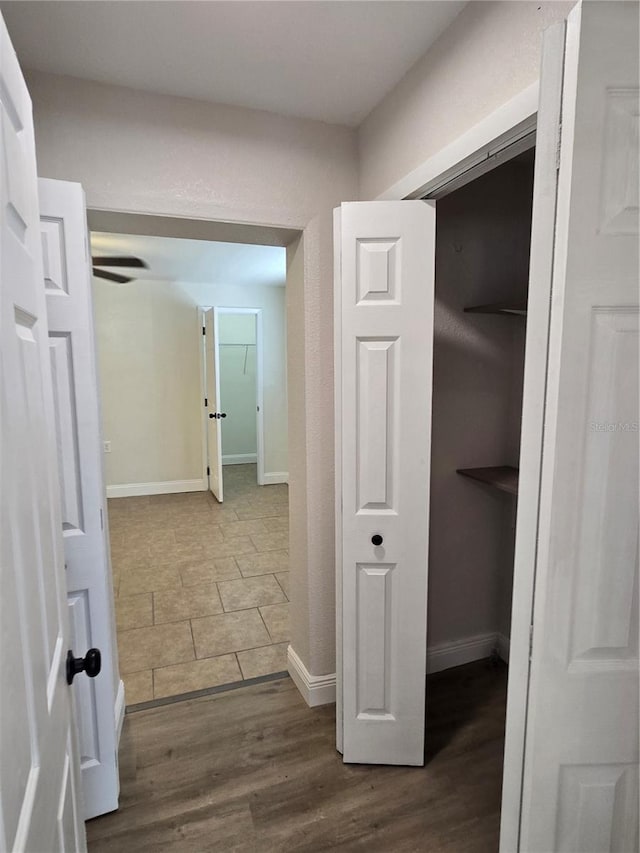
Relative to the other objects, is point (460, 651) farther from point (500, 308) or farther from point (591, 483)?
A: point (591, 483)

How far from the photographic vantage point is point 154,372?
558cm

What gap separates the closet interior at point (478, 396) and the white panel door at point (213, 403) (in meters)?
3.40

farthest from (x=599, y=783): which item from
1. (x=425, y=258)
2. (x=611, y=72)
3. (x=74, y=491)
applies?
(x=74, y=491)

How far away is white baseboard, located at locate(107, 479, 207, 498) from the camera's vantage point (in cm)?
557

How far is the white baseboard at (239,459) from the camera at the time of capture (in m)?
7.52

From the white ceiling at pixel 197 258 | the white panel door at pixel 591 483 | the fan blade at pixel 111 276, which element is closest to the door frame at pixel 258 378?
the white ceiling at pixel 197 258

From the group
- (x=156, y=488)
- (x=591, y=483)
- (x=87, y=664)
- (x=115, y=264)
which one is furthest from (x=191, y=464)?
(x=591, y=483)

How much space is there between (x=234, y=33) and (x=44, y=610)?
1682 millimetres

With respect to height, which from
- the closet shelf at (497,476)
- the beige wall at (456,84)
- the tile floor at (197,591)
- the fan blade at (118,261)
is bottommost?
the tile floor at (197,591)

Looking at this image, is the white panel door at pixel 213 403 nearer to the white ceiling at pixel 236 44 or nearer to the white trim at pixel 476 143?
the white ceiling at pixel 236 44

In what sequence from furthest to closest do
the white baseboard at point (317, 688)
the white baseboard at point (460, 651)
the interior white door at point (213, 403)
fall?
the interior white door at point (213, 403)
the white baseboard at point (460, 651)
the white baseboard at point (317, 688)

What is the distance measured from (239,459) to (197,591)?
4.32m

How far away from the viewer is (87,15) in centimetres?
139

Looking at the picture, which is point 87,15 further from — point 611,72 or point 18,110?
point 611,72
